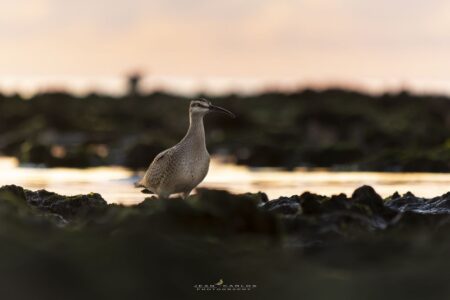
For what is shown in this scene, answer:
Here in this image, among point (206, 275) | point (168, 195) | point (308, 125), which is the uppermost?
point (308, 125)

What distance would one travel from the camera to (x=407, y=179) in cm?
2475

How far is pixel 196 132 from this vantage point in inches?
534

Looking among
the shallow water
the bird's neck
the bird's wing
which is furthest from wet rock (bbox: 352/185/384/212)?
the shallow water

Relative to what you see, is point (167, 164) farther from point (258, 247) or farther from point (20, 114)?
point (20, 114)

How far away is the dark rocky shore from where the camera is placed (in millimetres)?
8938

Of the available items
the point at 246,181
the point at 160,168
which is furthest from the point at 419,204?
the point at 246,181

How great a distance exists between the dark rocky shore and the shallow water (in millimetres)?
7041

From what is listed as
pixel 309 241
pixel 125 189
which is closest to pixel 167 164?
pixel 309 241

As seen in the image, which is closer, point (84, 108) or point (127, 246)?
point (127, 246)

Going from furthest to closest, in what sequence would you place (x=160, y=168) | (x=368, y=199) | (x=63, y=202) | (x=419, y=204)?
(x=419, y=204)
(x=160, y=168)
(x=63, y=202)
(x=368, y=199)

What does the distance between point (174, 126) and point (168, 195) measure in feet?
130

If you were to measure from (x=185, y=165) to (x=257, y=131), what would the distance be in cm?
3495

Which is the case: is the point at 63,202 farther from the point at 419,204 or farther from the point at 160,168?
the point at 419,204

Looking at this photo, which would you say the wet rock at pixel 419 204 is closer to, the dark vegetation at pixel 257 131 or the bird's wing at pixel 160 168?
the bird's wing at pixel 160 168
